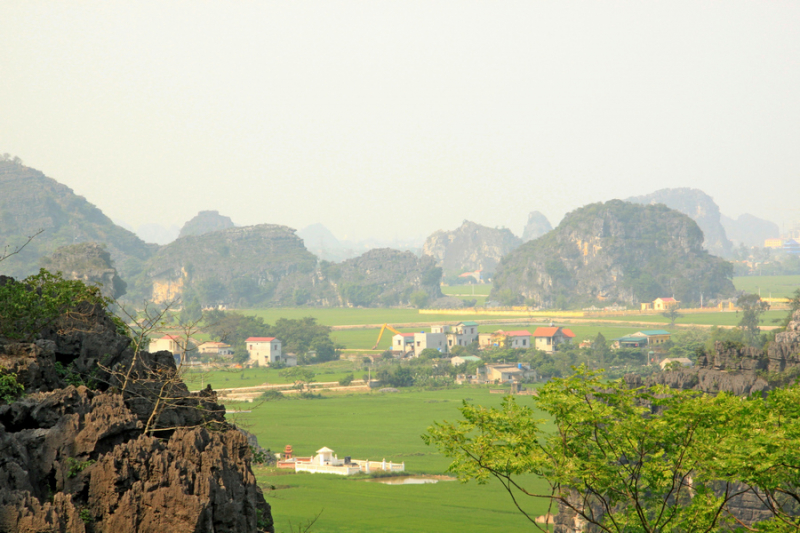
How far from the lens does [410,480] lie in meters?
25.9

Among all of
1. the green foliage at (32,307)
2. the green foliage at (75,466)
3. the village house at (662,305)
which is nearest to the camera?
the green foliage at (75,466)

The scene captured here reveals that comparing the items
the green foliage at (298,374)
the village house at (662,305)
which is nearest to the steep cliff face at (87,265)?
the green foliage at (298,374)

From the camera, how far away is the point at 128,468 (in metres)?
7.47

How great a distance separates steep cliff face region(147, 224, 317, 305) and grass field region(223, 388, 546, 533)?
301 feet

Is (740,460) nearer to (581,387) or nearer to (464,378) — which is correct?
(581,387)

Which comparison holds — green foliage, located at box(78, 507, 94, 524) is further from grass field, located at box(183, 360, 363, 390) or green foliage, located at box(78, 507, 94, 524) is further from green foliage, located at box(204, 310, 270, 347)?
green foliage, located at box(204, 310, 270, 347)

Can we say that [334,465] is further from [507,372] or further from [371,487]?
[507,372]

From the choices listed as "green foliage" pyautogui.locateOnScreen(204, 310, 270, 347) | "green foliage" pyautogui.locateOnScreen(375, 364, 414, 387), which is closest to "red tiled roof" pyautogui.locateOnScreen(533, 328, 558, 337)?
"green foliage" pyautogui.locateOnScreen(375, 364, 414, 387)

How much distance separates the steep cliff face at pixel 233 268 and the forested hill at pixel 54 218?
218 inches

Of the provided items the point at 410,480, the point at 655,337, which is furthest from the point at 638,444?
the point at 655,337

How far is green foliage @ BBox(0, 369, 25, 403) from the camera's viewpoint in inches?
317

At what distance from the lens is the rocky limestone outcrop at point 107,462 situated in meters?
7.14

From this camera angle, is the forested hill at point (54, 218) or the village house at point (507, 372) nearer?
the village house at point (507, 372)

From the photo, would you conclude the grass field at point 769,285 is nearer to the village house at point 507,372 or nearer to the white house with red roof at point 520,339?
the white house with red roof at point 520,339
